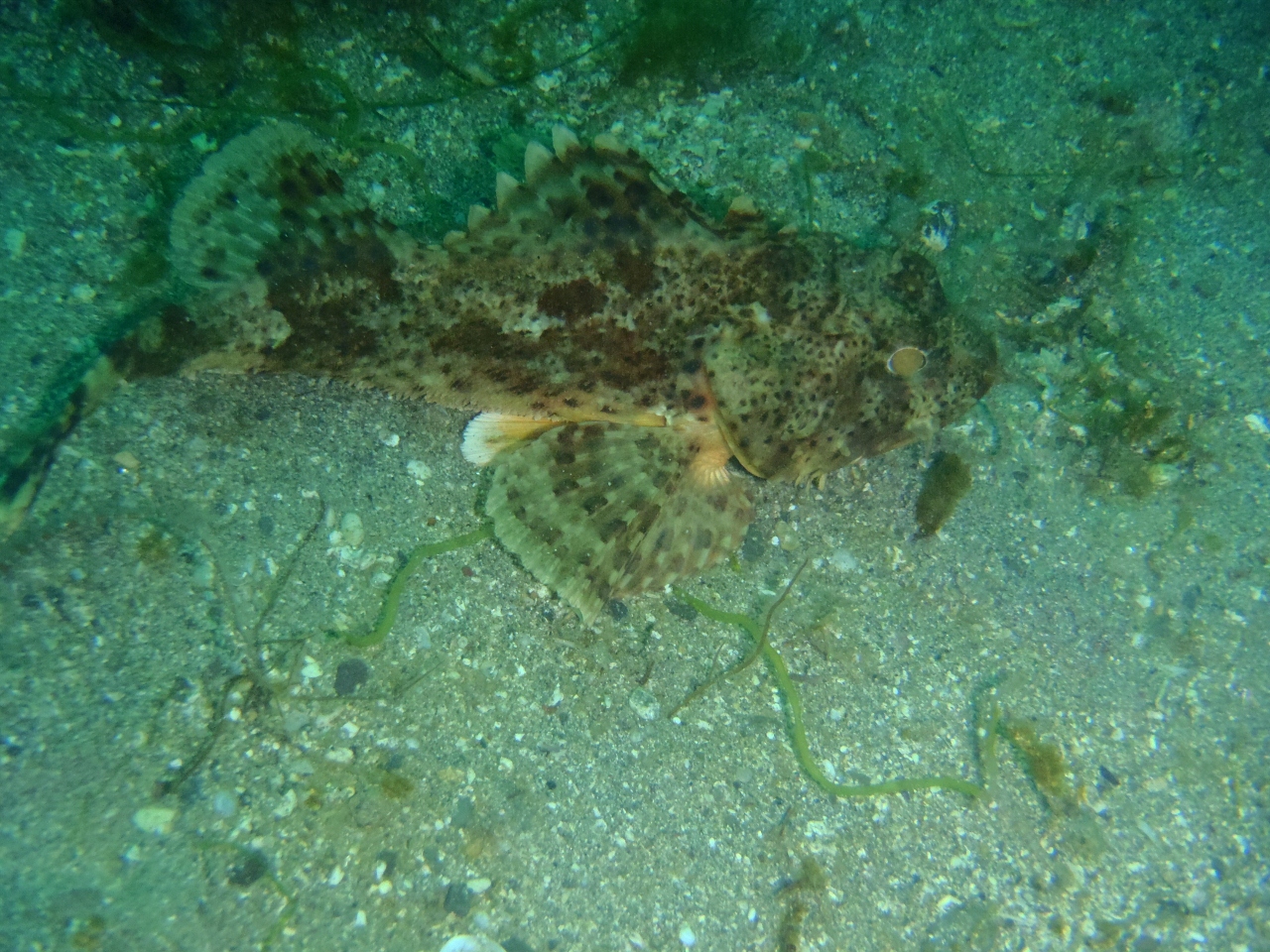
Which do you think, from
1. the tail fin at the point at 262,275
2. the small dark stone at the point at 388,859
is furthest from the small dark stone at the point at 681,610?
the tail fin at the point at 262,275

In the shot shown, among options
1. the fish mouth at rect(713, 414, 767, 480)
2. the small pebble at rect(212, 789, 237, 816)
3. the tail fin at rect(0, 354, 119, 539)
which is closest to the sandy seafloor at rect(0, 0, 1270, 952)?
the small pebble at rect(212, 789, 237, 816)

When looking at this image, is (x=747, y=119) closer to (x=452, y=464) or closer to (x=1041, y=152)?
(x=1041, y=152)

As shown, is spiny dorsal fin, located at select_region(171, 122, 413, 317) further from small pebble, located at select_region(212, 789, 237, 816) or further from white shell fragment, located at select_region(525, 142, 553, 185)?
small pebble, located at select_region(212, 789, 237, 816)

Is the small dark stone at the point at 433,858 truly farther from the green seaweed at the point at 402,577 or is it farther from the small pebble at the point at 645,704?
the small pebble at the point at 645,704

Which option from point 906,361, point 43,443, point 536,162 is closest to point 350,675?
point 43,443

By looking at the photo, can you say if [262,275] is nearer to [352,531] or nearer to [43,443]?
[43,443]
